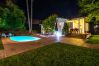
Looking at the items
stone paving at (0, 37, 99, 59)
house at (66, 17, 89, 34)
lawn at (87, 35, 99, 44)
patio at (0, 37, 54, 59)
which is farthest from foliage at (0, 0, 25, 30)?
lawn at (87, 35, 99, 44)

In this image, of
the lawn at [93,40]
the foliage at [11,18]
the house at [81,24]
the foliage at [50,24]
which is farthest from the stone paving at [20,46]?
the foliage at [50,24]

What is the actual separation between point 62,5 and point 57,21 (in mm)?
4613

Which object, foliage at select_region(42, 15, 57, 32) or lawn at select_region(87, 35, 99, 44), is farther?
foliage at select_region(42, 15, 57, 32)

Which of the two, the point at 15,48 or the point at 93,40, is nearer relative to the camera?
the point at 15,48

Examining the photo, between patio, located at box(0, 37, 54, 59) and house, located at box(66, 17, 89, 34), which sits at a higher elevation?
house, located at box(66, 17, 89, 34)

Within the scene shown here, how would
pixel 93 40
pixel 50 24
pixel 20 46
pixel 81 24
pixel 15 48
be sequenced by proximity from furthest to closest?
pixel 50 24 → pixel 81 24 → pixel 93 40 → pixel 20 46 → pixel 15 48

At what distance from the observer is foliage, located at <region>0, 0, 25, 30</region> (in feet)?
67.2

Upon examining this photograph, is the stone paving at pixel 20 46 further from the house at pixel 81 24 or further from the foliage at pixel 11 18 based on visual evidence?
the foliage at pixel 11 18

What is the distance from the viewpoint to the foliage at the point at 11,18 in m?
20.5

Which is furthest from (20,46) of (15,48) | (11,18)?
(11,18)

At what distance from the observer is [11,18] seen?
21.7 metres

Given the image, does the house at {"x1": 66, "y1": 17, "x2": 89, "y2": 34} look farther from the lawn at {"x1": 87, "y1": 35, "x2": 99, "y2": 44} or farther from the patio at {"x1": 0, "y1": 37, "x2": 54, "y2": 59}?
the patio at {"x1": 0, "y1": 37, "x2": 54, "y2": 59}

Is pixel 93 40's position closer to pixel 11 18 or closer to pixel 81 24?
pixel 81 24

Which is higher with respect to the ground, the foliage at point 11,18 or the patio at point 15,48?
the foliage at point 11,18
